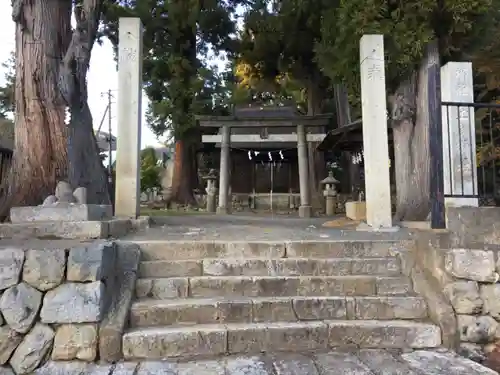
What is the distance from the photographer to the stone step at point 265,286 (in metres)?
3.18

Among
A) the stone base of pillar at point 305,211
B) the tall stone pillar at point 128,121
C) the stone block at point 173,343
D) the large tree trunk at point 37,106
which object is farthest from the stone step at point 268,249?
the stone base of pillar at point 305,211

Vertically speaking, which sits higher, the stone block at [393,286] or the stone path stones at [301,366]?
the stone block at [393,286]

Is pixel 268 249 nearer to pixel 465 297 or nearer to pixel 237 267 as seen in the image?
pixel 237 267

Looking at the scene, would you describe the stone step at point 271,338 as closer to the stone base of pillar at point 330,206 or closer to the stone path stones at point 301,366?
the stone path stones at point 301,366

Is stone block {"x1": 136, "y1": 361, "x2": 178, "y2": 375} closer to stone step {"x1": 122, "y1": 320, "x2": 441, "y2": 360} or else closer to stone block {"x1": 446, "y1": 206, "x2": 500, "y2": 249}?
stone step {"x1": 122, "y1": 320, "x2": 441, "y2": 360}

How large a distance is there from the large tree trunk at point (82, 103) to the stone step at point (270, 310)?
Answer: 3505mm

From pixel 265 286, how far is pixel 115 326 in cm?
120

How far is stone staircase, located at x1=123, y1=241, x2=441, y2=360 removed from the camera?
273 centimetres

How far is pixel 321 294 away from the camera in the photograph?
10.5ft

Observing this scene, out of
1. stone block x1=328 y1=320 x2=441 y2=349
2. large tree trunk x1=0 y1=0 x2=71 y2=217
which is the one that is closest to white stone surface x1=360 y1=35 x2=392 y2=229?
stone block x1=328 y1=320 x2=441 y2=349

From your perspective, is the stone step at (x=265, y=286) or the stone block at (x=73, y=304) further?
the stone step at (x=265, y=286)

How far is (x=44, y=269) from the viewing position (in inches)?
107

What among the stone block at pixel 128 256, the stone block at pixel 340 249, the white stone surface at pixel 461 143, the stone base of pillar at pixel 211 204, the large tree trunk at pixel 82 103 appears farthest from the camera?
the stone base of pillar at pixel 211 204

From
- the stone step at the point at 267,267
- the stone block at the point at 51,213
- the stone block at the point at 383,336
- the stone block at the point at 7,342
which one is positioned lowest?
the stone block at the point at 383,336
